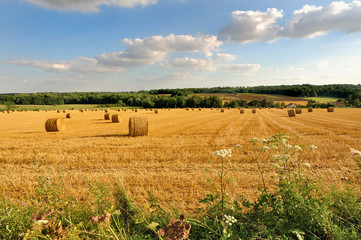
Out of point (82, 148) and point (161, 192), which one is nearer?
point (161, 192)

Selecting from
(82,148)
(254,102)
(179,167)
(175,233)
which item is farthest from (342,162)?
(254,102)

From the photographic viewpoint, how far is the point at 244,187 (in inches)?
252

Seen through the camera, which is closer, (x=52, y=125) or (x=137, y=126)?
(x=137, y=126)

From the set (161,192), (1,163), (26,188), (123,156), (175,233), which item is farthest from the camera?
(123,156)

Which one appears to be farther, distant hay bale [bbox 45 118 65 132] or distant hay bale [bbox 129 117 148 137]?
distant hay bale [bbox 45 118 65 132]

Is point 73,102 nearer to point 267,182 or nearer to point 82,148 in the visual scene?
point 82,148

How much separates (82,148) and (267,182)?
1074 cm

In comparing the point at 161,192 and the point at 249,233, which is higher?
the point at 249,233

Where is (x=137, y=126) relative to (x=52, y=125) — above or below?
above

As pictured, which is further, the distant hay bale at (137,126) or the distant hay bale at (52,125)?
the distant hay bale at (52,125)

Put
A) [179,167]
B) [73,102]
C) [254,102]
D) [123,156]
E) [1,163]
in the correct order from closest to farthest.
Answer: [179,167]
[1,163]
[123,156]
[254,102]
[73,102]

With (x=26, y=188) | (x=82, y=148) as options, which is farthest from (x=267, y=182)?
(x=82, y=148)

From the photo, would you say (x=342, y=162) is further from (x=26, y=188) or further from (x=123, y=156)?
(x=26, y=188)

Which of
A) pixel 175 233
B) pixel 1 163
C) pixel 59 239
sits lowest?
pixel 1 163
